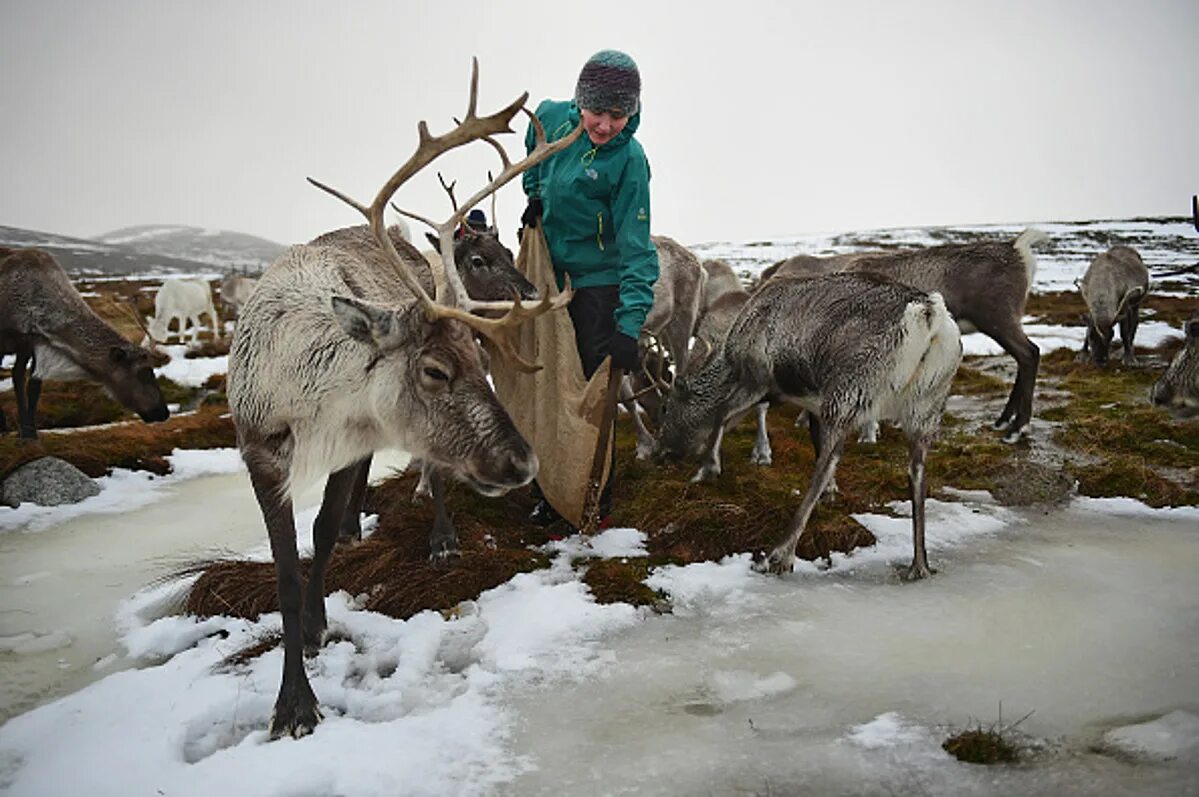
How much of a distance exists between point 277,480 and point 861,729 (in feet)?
8.55

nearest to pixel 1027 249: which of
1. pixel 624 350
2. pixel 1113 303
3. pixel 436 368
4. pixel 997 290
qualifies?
pixel 997 290

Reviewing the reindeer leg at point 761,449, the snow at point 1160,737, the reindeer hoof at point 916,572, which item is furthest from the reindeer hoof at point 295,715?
the reindeer leg at point 761,449

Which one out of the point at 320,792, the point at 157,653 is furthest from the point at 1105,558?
the point at 157,653

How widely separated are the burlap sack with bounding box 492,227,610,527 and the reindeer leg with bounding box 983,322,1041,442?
18.4 feet

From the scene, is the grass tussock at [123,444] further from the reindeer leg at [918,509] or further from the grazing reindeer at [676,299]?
→ the reindeer leg at [918,509]

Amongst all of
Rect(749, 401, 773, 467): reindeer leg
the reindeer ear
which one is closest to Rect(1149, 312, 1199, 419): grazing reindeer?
Rect(749, 401, 773, 467): reindeer leg

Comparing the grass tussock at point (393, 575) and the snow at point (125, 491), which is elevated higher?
the snow at point (125, 491)

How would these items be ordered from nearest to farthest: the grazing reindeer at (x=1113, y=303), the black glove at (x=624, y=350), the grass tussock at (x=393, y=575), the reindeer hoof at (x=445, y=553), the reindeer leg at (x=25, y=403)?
the grass tussock at (x=393, y=575), the reindeer hoof at (x=445, y=553), the black glove at (x=624, y=350), the reindeer leg at (x=25, y=403), the grazing reindeer at (x=1113, y=303)

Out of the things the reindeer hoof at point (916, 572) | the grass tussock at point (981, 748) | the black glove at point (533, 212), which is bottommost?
the reindeer hoof at point (916, 572)

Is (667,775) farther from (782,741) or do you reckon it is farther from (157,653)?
(157,653)

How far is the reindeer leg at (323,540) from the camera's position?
3.50m

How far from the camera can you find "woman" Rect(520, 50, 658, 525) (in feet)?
14.1

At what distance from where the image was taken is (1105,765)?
7.88 ft

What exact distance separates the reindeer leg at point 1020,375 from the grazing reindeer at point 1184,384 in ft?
7.85
